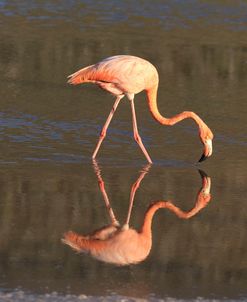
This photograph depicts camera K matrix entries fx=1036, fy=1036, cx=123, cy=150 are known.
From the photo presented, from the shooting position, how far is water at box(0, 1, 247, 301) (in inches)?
269

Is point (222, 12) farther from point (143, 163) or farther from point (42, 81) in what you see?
point (143, 163)

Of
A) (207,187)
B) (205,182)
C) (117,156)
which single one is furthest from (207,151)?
(117,156)

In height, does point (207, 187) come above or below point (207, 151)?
below

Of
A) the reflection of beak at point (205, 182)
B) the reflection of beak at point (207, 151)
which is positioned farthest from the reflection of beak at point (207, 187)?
the reflection of beak at point (207, 151)

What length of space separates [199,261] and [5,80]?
22.8 ft

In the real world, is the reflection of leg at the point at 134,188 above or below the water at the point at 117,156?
below

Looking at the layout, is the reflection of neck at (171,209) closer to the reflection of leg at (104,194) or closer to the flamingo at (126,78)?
A: the reflection of leg at (104,194)

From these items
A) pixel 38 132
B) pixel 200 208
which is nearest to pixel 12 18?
pixel 38 132

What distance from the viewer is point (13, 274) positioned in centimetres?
668

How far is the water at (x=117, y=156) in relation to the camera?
683cm

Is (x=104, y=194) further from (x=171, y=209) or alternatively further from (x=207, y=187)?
(x=207, y=187)

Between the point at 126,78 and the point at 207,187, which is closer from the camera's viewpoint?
the point at 207,187

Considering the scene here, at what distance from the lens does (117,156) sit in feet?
34.0

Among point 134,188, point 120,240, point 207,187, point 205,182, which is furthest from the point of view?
point 205,182
